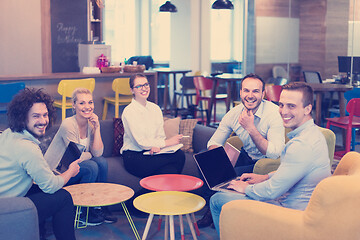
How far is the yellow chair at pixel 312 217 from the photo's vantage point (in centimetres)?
241

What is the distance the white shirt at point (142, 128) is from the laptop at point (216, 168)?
1.05 metres

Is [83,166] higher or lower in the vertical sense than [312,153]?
lower

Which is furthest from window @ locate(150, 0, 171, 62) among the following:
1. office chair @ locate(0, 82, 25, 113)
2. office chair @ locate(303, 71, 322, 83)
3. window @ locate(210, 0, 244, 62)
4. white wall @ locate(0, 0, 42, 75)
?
office chair @ locate(0, 82, 25, 113)

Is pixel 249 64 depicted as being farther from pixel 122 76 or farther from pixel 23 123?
pixel 23 123

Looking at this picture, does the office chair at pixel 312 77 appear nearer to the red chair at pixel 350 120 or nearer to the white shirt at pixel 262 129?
the red chair at pixel 350 120

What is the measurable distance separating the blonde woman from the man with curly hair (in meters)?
0.82

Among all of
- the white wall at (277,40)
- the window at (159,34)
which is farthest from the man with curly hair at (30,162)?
the window at (159,34)

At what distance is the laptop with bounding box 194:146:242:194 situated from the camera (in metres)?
3.29

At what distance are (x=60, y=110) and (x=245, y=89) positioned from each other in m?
3.63

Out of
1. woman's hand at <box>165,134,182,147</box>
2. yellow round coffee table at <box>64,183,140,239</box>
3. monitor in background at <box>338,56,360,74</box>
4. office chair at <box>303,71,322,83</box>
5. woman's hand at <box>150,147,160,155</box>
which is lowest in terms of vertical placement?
yellow round coffee table at <box>64,183,140,239</box>

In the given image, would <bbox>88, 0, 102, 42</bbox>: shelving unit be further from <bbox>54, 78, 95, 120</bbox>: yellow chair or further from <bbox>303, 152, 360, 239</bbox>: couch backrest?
<bbox>303, 152, 360, 239</bbox>: couch backrest

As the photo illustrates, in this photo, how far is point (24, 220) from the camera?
284cm

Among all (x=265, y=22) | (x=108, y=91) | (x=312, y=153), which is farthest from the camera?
(x=265, y=22)

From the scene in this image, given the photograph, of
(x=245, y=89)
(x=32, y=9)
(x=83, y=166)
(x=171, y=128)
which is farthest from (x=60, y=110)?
(x=245, y=89)
